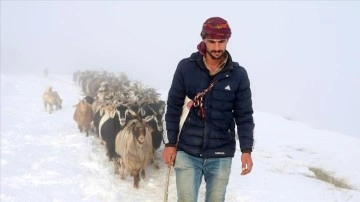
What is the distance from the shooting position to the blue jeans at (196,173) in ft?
13.8

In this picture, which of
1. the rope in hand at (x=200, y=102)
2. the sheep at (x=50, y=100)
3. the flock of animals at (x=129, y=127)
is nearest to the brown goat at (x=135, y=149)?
the flock of animals at (x=129, y=127)

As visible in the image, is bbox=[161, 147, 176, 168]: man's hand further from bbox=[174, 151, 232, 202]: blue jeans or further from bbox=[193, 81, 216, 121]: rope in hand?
bbox=[193, 81, 216, 121]: rope in hand

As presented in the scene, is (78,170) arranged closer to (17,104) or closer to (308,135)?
(308,135)

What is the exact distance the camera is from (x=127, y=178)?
868 centimetres

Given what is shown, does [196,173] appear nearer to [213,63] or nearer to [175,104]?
[175,104]

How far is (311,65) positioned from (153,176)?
271ft

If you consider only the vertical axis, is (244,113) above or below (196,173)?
above

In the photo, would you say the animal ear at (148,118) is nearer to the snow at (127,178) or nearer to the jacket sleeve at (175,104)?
the snow at (127,178)

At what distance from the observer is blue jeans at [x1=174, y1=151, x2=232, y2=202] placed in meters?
4.22

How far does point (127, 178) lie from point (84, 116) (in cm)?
479

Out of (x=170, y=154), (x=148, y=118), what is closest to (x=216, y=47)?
(x=170, y=154)

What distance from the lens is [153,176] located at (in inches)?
351

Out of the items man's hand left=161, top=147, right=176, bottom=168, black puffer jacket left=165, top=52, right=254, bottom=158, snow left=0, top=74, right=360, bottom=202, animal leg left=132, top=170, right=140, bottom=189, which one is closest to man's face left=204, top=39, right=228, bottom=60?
black puffer jacket left=165, top=52, right=254, bottom=158

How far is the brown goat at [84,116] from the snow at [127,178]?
1.26 feet
